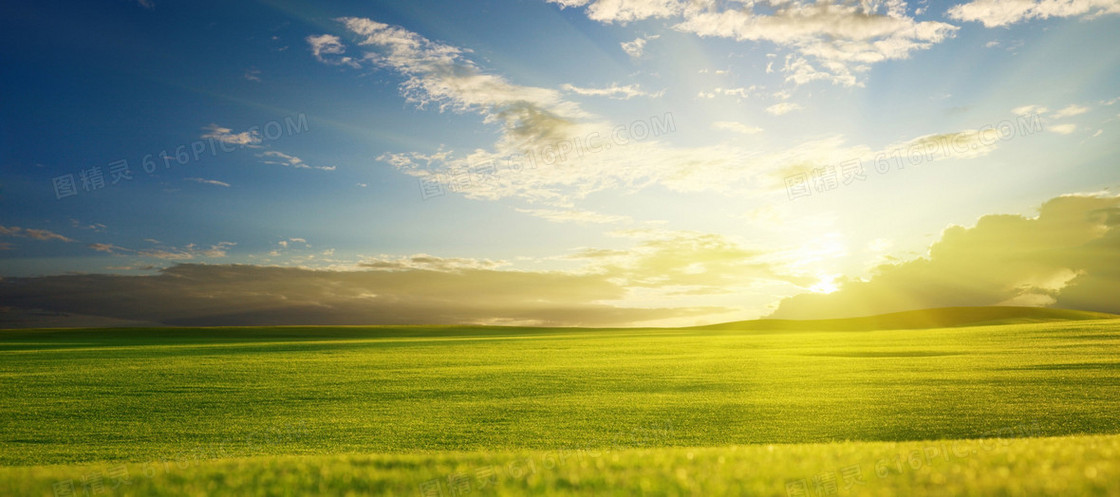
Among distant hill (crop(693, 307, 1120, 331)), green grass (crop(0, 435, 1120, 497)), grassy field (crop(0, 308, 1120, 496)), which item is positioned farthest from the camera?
distant hill (crop(693, 307, 1120, 331))

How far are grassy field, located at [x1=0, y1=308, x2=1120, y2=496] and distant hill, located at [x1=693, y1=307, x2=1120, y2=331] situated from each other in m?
25.9

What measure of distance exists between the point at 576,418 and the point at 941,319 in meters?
57.5

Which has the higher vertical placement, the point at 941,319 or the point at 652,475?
the point at 652,475

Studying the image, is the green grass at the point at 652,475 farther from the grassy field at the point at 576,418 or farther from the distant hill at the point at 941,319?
the distant hill at the point at 941,319

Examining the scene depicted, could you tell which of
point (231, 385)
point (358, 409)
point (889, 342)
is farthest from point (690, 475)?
point (889, 342)

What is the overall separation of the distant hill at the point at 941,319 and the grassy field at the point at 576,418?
25922 mm

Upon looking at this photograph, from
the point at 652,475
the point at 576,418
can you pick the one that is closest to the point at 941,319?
the point at 576,418

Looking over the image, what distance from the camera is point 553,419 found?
13.0m

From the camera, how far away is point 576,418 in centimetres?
1316

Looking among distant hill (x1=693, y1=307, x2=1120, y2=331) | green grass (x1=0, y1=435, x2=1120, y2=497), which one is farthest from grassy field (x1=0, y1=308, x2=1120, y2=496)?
distant hill (x1=693, y1=307, x2=1120, y2=331)

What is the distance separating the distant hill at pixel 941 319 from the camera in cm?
5206

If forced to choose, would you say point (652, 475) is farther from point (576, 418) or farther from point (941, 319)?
point (941, 319)

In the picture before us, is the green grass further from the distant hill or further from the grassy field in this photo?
the distant hill

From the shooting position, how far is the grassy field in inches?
203
